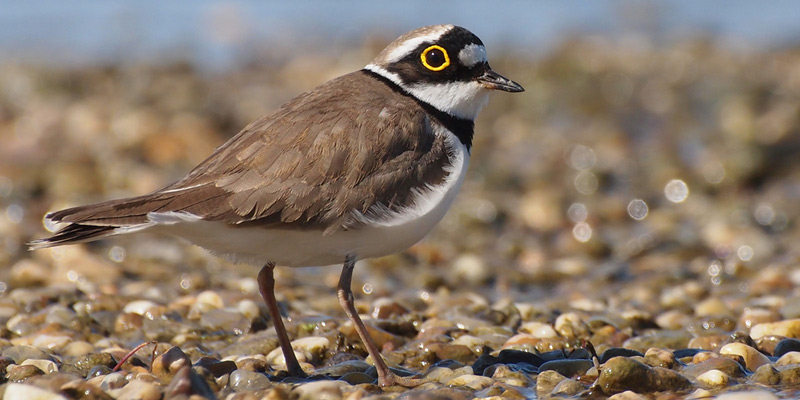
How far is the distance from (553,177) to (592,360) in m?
5.80

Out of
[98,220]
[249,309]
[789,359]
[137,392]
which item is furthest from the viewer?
[249,309]

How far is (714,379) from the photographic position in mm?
5133

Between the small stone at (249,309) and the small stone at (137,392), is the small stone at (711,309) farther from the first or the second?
the small stone at (137,392)

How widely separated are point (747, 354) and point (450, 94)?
7.35 ft

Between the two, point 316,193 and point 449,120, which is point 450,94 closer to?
point 449,120

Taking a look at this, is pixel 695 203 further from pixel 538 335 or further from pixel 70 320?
pixel 70 320

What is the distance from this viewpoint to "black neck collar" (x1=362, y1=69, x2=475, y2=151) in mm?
5883

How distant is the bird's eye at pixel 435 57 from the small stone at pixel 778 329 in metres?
2.52

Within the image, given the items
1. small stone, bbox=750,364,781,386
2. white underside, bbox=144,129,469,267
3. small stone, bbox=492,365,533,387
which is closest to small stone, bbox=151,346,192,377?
white underside, bbox=144,129,469,267

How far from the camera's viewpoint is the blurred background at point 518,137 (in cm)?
848

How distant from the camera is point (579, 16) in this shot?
20828 millimetres

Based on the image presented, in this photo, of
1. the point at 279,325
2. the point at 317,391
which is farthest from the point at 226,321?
the point at 317,391

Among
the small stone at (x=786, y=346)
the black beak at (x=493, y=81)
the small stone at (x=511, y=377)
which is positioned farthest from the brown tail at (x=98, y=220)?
the small stone at (x=786, y=346)

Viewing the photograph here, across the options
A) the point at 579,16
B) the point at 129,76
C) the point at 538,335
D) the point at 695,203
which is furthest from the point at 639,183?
the point at 579,16
